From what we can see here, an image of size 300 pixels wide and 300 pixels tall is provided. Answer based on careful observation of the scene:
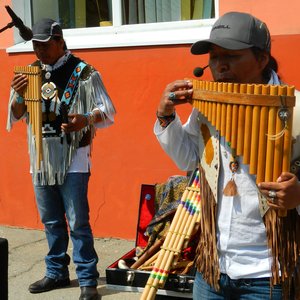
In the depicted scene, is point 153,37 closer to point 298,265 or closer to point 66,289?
point 66,289

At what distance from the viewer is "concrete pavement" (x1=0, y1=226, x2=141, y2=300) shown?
4059 mm

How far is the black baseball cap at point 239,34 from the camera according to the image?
77.0 inches

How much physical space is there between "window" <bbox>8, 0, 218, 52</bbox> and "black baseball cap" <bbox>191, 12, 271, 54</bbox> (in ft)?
8.50

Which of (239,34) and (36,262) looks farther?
(36,262)

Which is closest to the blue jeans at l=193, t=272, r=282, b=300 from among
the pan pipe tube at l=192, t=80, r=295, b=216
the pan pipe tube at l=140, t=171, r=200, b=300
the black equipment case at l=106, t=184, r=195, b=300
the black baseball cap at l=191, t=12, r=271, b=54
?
the pan pipe tube at l=192, t=80, r=295, b=216

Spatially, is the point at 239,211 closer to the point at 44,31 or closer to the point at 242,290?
the point at 242,290

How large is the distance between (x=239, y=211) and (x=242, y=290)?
0.88 ft

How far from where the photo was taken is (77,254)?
152 inches

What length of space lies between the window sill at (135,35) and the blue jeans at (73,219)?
4.85 feet

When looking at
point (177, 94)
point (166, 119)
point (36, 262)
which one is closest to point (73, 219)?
point (36, 262)

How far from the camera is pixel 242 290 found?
2.00 metres

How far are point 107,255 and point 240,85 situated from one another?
124 inches

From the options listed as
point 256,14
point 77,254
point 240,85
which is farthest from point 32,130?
point 240,85

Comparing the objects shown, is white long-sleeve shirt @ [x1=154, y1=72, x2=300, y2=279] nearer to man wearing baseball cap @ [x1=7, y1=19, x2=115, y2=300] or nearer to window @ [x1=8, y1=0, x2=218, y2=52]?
man wearing baseball cap @ [x1=7, y1=19, x2=115, y2=300]
